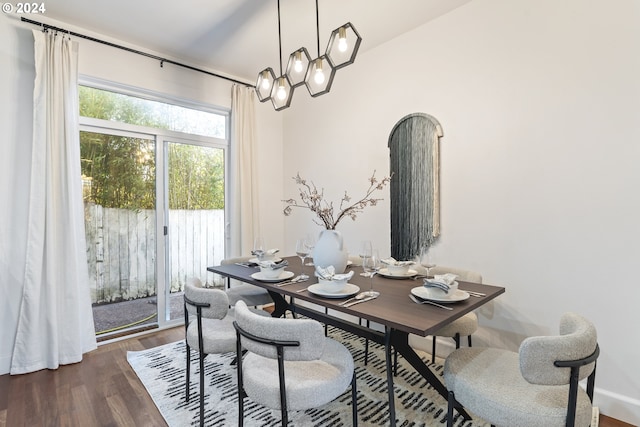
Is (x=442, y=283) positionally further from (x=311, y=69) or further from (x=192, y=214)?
(x=192, y=214)

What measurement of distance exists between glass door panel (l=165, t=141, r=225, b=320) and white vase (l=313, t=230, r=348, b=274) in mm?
2101

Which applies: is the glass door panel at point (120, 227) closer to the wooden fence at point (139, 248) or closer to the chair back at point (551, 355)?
the wooden fence at point (139, 248)

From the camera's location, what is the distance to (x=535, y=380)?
1176 millimetres

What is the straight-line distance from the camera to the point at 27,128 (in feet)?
8.77

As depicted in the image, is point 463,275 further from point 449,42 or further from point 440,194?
point 449,42

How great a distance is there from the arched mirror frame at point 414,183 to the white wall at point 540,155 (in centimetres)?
9

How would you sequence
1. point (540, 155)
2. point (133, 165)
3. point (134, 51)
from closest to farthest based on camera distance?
point (540, 155) < point (134, 51) < point (133, 165)

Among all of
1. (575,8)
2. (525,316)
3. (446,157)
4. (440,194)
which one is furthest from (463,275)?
(575,8)

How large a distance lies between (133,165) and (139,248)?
0.87 metres

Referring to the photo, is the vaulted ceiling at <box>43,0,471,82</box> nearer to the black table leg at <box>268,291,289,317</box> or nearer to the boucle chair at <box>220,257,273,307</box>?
the boucle chair at <box>220,257,273,307</box>

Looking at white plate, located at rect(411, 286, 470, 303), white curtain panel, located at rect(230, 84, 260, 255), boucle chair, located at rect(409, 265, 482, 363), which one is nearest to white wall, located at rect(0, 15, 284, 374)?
white curtain panel, located at rect(230, 84, 260, 255)

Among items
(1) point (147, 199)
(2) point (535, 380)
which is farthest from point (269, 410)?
(1) point (147, 199)

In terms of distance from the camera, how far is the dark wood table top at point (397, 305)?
55.6 inches

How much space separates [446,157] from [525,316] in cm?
138
